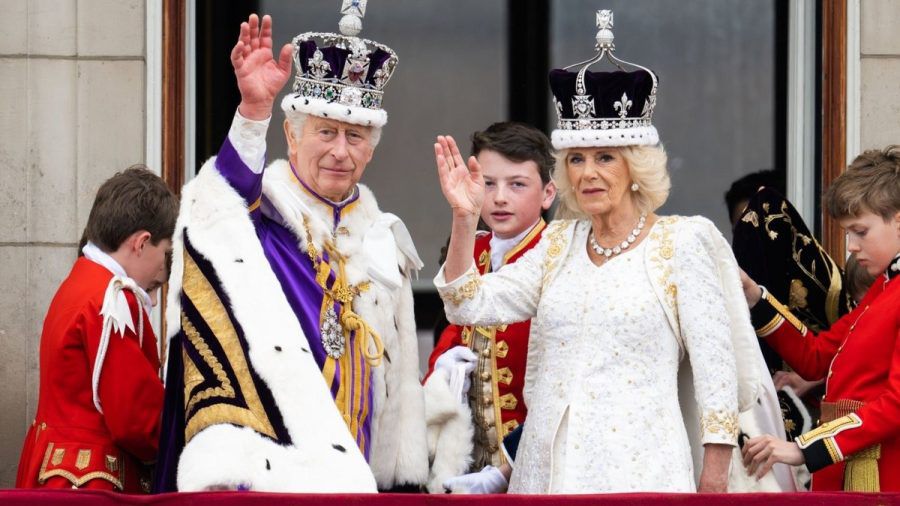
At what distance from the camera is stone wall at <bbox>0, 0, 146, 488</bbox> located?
5.55 meters

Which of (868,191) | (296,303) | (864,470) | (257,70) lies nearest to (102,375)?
(296,303)

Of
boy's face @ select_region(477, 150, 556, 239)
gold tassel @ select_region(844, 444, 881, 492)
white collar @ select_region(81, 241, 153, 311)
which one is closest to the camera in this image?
gold tassel @ select_region(844, 444, 881, 492)

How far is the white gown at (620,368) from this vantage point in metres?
3.63

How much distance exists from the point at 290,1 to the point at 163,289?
147cm

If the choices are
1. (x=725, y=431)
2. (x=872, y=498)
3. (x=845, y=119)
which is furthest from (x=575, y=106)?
(x=845, y=119)

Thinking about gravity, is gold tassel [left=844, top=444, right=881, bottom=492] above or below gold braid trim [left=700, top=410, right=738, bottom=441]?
below

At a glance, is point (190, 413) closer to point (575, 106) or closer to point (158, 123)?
point (575, 106)

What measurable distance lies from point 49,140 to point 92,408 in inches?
69.3

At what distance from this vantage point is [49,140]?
5590 millimetres

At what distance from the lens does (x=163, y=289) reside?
5516mm

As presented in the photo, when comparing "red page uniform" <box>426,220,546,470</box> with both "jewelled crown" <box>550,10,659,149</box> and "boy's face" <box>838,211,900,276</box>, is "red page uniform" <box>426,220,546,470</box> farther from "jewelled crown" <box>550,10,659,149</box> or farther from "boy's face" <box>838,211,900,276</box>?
"boy's face" <box>838,211,900,276</box>

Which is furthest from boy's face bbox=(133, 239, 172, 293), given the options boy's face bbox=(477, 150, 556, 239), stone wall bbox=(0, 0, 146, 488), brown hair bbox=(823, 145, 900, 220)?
brown hair bbox=(823, 145, 900, 220)

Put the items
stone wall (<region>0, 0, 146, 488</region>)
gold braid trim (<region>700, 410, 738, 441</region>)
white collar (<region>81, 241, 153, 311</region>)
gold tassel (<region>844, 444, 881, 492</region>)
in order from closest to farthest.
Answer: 1. gold braid trim (<region>700, 410, 738, 441</region>)
2. gold tassel (<region>844, 444, 881, 492</region>)
3. white collar (<region>81, 241, 153, 311</region>)
4. stone wall (<region>0, 0, 146, 488</region>)

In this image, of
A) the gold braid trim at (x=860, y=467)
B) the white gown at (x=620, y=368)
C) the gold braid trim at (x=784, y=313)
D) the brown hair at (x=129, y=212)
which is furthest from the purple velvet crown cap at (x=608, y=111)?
the brown hair at (x=129, y=212)
